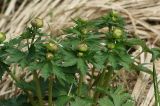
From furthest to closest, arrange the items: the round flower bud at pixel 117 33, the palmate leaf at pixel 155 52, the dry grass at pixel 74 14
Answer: the dry grass at pixel 74 14
the palmate leaf at pixel 155 52
the round flower bud at pixel 117 33

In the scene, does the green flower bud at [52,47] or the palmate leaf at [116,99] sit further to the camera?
the palmate leaf at [116,99]

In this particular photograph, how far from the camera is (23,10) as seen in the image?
3262mm

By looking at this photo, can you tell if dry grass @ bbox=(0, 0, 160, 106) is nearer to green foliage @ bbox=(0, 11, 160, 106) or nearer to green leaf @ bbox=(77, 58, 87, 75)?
green foliage @ bbox=(0, 11, 160, 106)

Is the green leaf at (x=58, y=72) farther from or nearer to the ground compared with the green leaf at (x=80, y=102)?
farther from the ground

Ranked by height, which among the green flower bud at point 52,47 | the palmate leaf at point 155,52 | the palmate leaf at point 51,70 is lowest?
the palmate leaf at point 155,52

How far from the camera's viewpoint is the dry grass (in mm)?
2797

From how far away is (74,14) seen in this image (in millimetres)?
3055

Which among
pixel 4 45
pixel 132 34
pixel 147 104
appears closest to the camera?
pixel 4 45

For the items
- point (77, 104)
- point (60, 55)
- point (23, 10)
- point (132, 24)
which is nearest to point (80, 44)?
point (60, 55)

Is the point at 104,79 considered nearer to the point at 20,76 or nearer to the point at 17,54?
the point at 17,54

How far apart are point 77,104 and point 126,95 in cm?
24

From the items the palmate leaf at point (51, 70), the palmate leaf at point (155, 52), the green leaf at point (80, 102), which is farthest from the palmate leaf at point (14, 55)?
the palmate leaf at point (155, 52)

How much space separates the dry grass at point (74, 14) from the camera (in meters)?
2.80

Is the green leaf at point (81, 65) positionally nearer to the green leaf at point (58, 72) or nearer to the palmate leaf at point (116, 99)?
the green leaf at point (58, 72)
